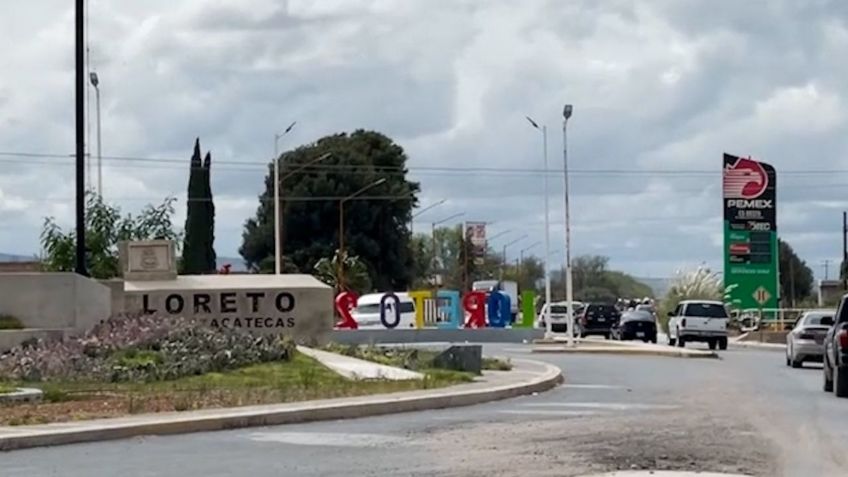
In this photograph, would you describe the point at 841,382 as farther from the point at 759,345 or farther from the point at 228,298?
the point at 759,345

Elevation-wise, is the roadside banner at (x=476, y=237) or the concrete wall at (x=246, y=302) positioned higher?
the roadside banner at (x=476, y=237)

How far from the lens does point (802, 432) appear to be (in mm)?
19844

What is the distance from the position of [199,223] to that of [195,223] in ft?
1.11

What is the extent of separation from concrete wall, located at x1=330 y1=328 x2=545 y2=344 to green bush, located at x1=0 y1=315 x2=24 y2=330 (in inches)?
800

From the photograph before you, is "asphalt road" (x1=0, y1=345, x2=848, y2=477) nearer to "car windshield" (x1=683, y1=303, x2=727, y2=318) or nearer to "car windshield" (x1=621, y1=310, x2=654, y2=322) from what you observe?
"car windshield" (x1=683, y1=303, x2=727, y2=318)

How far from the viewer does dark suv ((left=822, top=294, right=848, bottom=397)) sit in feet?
88.6

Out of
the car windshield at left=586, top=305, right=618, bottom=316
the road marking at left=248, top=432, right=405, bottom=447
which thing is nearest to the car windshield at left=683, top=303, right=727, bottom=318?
the car windshield at left=586, top=305, right=618, bottom=316

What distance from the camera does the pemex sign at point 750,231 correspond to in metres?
74.5

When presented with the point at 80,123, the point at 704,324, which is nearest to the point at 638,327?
the point at 704,324

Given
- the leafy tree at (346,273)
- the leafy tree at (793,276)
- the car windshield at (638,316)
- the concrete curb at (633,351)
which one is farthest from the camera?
the leafy tree at (793,276)

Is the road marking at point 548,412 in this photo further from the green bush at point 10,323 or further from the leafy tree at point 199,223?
the leafy tree at point 199,223

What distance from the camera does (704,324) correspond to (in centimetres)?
5734

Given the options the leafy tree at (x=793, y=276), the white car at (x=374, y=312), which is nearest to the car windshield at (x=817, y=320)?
the white car at (x=374, y=312)

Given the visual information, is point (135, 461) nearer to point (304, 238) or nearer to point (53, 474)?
point (53, 474)
